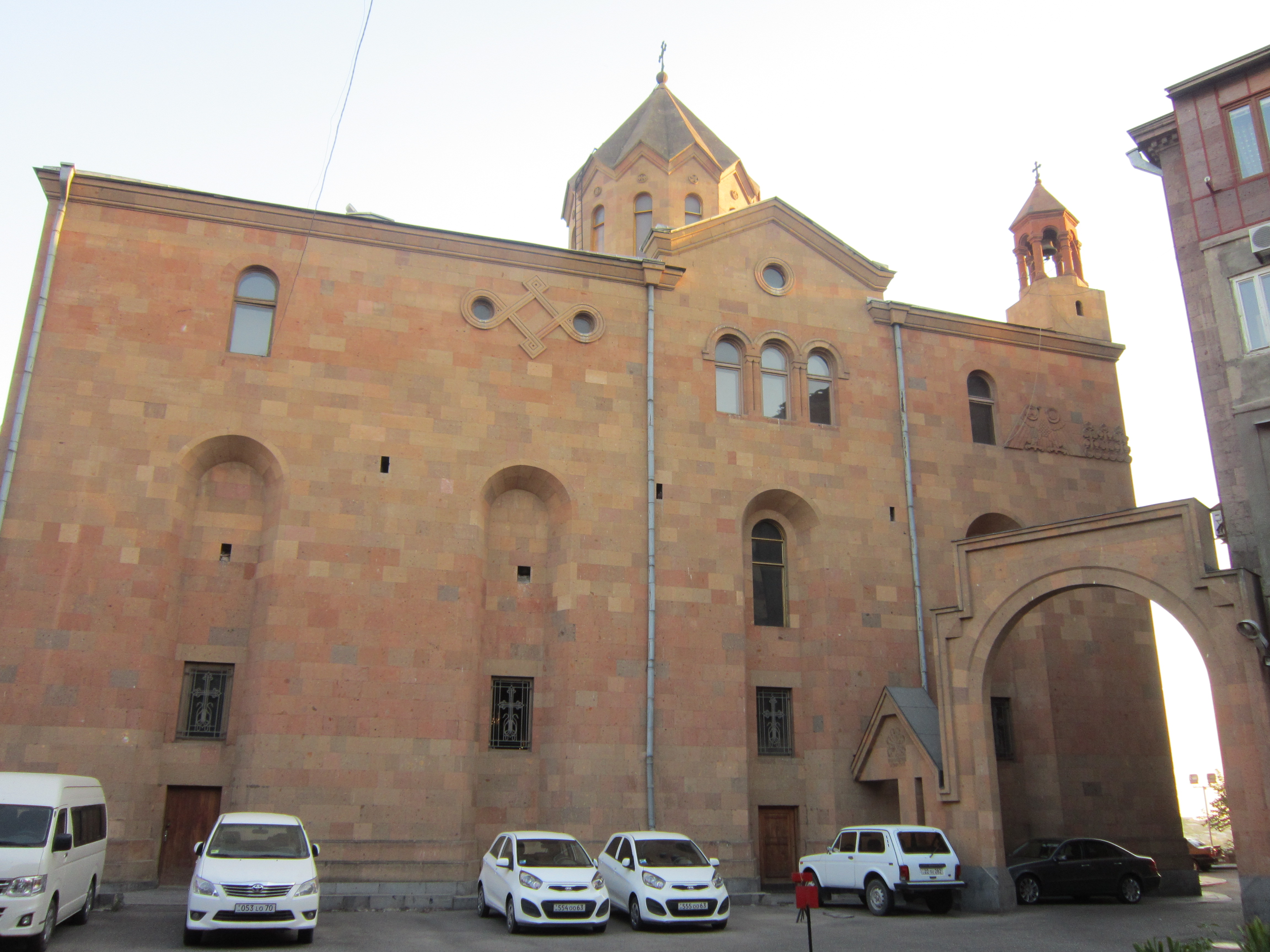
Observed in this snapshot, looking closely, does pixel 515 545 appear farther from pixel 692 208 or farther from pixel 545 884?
pixel 692 208

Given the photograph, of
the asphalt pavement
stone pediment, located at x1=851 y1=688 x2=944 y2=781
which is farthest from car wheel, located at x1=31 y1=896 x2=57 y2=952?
stone pediment, located at x1=851 y1=688 x2=944 y2=781

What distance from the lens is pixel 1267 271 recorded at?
56.7 ft

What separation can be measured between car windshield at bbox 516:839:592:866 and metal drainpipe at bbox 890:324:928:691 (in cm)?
968

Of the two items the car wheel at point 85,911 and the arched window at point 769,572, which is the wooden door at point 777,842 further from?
the car wheel at point 85,911

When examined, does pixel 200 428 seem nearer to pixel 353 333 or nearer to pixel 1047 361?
pixel 353 333

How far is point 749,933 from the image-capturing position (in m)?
15.7

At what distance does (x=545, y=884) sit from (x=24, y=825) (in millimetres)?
6985

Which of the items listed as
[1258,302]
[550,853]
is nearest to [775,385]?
[1258,302]

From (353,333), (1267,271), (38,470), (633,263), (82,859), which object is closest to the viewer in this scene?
(82,859)

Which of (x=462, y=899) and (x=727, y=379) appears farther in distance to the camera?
(x=727, y=379)

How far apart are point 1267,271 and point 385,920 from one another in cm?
1855

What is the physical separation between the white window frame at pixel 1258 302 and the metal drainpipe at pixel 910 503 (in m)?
8.47

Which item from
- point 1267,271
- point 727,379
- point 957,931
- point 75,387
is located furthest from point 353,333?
point 1267,271

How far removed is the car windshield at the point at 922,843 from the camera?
17.9 m
